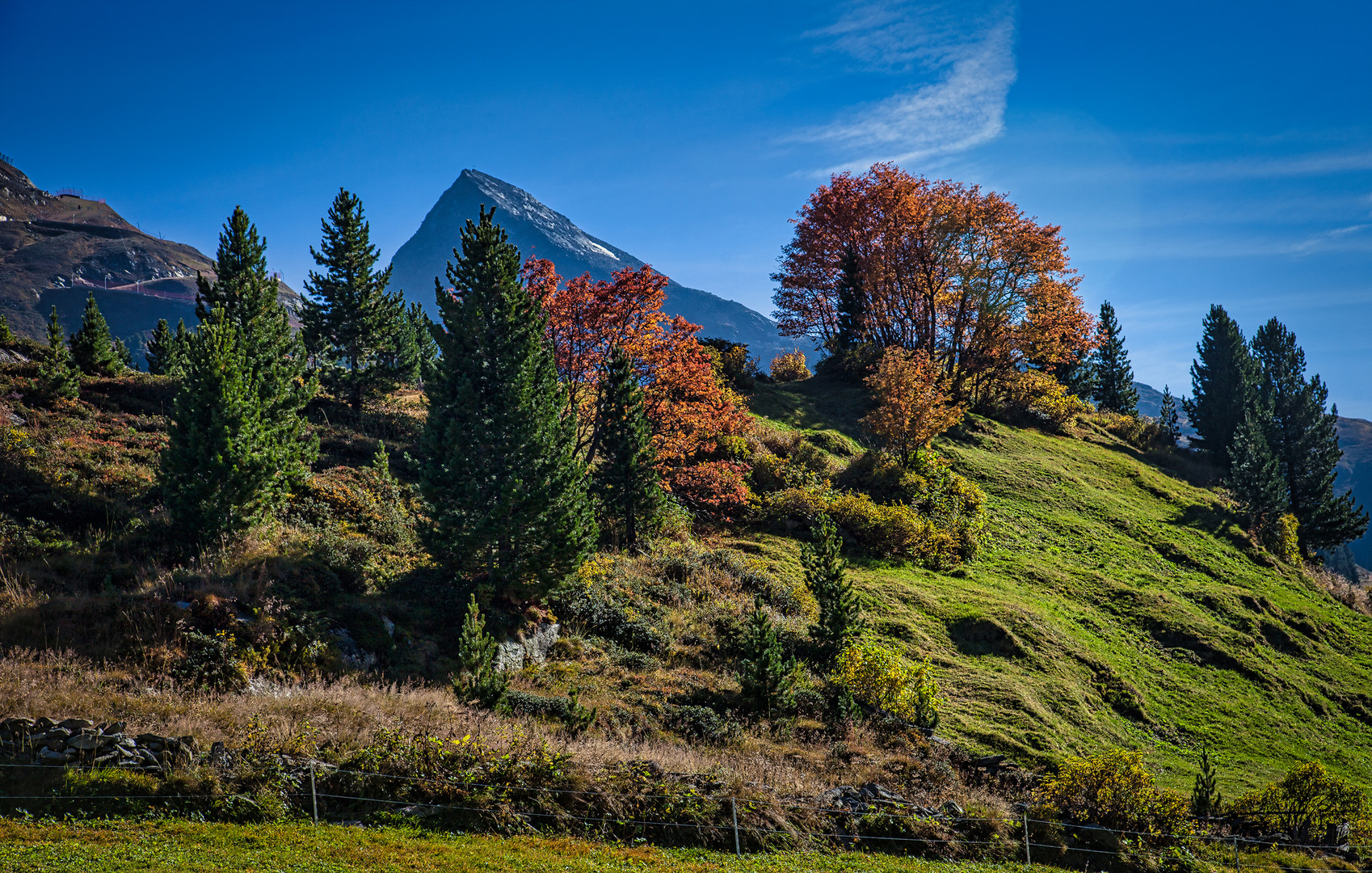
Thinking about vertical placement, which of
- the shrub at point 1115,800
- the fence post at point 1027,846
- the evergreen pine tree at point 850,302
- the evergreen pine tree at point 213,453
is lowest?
the fence post at point 1027,846

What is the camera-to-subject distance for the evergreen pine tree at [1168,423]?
55237 mm

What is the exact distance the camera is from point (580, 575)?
21484 millimetres

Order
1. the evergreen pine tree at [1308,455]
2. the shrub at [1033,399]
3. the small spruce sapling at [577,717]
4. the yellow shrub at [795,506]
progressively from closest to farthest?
the small spruce sapling at [577,717]
the yellow shrub at [795,506]
the evergreen pine tree at [1308,455]
the shrub at [1033,399]

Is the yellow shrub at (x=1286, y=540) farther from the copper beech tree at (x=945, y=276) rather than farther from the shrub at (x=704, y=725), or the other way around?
the shrub at (x=704, y=725)

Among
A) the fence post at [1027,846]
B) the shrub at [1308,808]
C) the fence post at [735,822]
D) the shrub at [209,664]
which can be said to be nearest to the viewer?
the fence post at [735,822]

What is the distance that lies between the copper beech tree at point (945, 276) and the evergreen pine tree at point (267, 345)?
38.7m

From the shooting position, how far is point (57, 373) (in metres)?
27.1

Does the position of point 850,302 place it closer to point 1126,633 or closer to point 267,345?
point 1126,633

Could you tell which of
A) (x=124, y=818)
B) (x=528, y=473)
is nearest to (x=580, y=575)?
(x=528, y=473)

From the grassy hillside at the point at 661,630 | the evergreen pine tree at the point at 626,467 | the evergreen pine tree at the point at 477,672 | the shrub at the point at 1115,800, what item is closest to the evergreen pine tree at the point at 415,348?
the grassy hillside at the point at 661,630

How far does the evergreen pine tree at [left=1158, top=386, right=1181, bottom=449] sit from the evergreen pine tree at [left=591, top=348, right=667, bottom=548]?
51.2m

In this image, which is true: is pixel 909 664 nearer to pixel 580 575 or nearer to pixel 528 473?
pixel 580 575

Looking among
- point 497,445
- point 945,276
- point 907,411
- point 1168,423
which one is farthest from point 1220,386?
point 497,445

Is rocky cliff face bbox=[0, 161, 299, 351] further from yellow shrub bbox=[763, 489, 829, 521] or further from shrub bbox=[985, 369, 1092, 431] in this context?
shrub bbox=[985, 369, 1092, 431]
